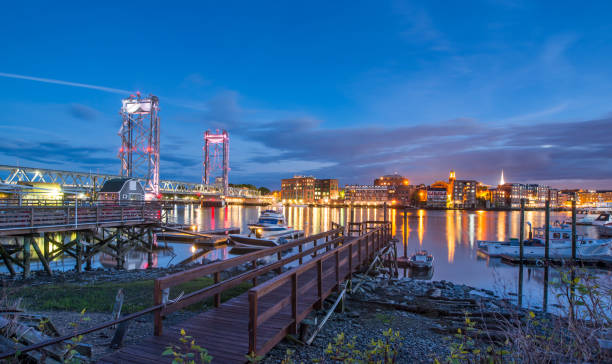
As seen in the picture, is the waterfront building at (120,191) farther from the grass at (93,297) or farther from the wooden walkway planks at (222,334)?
the wooden walkway planks at (222,334)

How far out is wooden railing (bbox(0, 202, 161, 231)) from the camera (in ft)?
52.6

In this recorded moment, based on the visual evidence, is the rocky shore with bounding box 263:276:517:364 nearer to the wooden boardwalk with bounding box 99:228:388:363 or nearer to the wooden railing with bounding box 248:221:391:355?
the wooden railing with bounding box 248:221:391:355

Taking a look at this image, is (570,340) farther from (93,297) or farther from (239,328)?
(93,297)

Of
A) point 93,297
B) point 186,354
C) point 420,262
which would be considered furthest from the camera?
point 420,262

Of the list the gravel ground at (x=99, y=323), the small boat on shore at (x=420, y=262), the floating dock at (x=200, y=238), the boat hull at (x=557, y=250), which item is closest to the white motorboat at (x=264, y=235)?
the floating dock at (x=200, y=238)

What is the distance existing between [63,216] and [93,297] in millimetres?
10330

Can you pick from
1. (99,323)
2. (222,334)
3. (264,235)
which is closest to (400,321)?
(222,334)

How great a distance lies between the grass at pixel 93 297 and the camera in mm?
9302

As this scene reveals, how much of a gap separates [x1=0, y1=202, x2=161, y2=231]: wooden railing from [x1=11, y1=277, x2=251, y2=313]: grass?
6.17m

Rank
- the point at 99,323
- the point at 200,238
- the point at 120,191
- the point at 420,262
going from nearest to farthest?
the point at 99,323
the point at 420,262
the point at 200,238
the point at 120,191

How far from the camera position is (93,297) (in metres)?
10.4

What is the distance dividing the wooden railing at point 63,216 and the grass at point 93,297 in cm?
617

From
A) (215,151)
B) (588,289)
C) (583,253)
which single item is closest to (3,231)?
(588,289)

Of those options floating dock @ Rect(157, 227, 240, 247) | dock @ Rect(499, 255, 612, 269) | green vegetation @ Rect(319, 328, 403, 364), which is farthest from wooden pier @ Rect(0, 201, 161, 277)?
dock @ Rect(499, 255, 612, 269)
